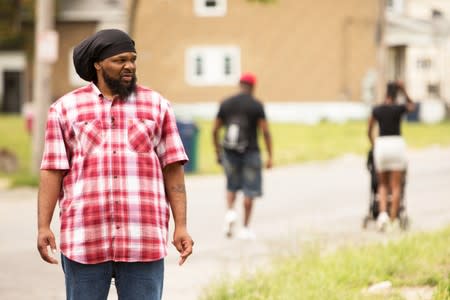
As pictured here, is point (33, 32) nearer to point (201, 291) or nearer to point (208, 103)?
point (208, 103)

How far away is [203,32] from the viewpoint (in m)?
50.4

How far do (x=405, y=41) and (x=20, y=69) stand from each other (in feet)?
63.7

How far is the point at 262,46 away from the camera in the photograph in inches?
1972

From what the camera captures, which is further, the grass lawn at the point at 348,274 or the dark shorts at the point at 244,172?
the dark shorts at the point at 244,172

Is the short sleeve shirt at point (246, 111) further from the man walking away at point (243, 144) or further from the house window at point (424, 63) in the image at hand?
the house window at point (424, 63)

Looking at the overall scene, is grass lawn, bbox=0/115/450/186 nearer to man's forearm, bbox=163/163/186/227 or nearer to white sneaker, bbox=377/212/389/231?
white sneaker, bbox=377/212/389/231

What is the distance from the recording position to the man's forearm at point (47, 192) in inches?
214

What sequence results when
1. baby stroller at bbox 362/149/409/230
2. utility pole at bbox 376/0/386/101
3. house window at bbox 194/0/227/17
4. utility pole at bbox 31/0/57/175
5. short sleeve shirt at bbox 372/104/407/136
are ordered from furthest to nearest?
house window at bbox 194/0/227/17 < utility pole at bbox 376/0/386/101 < utility pole at bbox 31/0/57/175 < baby stroller at bbox 362/149/409/230 < short sleeve shirt at bbox 372/104/407/136

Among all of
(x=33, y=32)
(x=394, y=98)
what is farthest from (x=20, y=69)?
(x=394, y=98)

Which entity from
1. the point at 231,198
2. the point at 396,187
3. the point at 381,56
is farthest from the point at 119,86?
the point at 381,56

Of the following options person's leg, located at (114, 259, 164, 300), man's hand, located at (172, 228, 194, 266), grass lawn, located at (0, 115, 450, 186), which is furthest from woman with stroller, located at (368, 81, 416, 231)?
person's leg, located at (114, 259, 164, 300)

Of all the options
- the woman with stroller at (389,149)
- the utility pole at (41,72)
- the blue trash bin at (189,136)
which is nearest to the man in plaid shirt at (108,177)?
the woman with stroller at (389,149)

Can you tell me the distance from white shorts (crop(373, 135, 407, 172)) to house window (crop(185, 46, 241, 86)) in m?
35.9

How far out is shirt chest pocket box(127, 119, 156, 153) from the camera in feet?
17.6
